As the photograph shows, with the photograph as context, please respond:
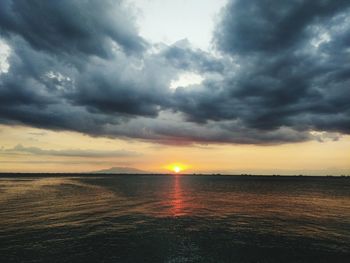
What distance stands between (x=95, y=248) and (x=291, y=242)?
17.6m

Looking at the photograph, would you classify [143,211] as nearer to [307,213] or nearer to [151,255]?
[151,255]

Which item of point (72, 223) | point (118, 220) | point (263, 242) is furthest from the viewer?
point (118, 220)

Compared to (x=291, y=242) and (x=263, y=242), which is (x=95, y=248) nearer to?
(x=263, y=242)

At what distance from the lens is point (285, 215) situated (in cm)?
4088

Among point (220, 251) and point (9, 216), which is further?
point (9, 216)

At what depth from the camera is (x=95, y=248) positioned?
73.0 feet

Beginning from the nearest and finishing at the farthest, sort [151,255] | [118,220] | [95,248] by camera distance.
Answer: [151,255], [95,248], [118,220]

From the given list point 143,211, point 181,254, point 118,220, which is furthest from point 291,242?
point 143,211

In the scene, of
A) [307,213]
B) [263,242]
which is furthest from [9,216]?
[307,213]

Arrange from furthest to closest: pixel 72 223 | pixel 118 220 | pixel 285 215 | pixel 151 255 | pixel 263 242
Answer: pixel 285 215, pixel 118 220, pixel 72 223, pixel 263 242, pixel 151 255

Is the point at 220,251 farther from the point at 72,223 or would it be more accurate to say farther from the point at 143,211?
the point at 143,211

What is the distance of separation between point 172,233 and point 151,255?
730 cm

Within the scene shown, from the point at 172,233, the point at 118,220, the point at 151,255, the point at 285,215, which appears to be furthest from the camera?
the point at 285,215

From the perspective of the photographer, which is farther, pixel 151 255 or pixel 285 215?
pixel 285 215
